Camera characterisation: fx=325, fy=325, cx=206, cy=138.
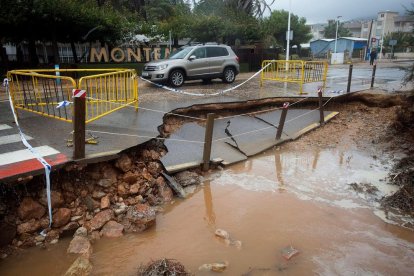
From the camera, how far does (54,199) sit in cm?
493

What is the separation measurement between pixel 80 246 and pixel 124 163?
69.1 inches

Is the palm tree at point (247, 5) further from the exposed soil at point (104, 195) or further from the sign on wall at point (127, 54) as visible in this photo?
the exposed soil at point (104, 195)

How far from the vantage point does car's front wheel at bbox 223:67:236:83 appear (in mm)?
15398

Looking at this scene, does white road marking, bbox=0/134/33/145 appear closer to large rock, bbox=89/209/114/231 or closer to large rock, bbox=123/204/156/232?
large rock, bbox=89/209/114/231

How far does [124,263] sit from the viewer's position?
454cm

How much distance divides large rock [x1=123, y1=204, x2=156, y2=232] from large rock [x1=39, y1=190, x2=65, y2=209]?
1034mm

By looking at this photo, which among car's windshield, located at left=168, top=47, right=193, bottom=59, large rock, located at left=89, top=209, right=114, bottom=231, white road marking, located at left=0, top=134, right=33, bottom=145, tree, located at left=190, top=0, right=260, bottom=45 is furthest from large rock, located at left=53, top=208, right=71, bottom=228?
tree, located at left=190, top=0, right=260, bottom=45

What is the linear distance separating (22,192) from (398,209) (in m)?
6.49

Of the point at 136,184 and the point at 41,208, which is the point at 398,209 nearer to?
the point at 136,184

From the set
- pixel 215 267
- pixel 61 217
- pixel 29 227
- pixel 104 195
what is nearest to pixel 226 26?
pixel 104 195

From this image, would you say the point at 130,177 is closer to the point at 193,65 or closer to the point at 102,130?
the point at 102,130

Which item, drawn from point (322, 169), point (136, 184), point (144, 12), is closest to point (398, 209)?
point (322, 169)

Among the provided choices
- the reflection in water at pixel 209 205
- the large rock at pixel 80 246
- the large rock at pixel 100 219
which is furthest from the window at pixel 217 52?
the large rock at pixel 80 246

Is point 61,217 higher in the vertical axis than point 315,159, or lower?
higher
